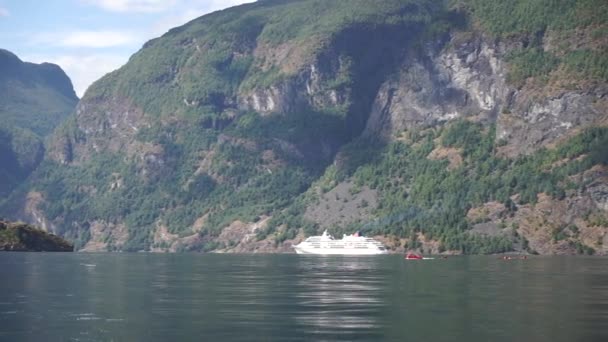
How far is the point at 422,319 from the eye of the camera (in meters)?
118

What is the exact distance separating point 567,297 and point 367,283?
42.1 meters

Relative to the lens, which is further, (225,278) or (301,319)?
(225,278)

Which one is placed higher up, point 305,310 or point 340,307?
point 340,307

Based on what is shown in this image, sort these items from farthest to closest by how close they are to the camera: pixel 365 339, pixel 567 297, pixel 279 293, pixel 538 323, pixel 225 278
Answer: pixel 225 278
pixel 279 293
pixel 567 297
pixel 538 323
pixel 365 339

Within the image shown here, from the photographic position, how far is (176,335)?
107625 millimetres

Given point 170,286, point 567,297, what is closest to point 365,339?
point 567,297

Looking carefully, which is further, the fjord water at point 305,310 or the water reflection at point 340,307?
the water reflection at point 340,307

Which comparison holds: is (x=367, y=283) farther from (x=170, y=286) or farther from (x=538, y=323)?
(x=538, y=323)

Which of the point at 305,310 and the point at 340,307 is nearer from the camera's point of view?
the point at 305,310

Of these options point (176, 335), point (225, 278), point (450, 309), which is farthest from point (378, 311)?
point (225, 278)

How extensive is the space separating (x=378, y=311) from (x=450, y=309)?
8702 millimetres

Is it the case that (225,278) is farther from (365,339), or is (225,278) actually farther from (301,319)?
(365,339)

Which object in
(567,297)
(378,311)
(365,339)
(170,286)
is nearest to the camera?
(365,339)

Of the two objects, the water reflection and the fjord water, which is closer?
the fjord water
